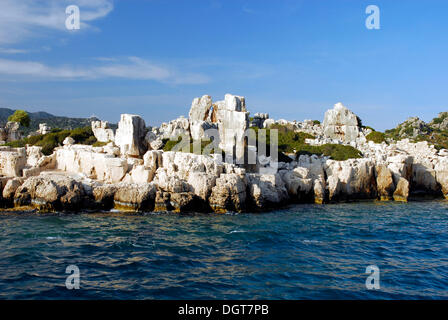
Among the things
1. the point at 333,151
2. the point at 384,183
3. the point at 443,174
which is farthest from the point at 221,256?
the point at 333,151

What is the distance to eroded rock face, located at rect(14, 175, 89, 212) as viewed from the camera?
25.4m

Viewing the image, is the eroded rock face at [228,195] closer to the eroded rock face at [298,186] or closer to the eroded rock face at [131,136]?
the eroded rock face at [298,186]

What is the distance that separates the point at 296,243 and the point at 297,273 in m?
4.62

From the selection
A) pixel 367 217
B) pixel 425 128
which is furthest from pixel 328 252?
pixel 425 128

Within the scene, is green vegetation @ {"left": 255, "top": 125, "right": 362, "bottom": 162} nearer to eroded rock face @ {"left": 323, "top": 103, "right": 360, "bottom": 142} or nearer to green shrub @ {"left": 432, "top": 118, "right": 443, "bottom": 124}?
eroded rock face @ {"left": 323, "top": 103, "right": 360, "bottom": 142}

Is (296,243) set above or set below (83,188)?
below

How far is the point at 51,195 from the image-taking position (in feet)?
83.4

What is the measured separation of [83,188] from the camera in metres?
27.1

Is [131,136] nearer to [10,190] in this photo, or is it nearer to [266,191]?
[10,190]

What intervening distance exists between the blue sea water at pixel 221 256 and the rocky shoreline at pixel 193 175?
2055mm

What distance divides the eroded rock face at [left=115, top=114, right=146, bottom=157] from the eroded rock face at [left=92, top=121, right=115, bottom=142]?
8062 millimetres

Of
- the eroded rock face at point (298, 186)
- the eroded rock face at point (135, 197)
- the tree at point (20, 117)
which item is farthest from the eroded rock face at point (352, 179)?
the tree at point (20, 117)

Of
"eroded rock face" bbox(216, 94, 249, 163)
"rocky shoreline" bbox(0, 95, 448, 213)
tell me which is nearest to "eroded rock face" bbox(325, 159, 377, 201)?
"rocky shoreline" bbox(0, 95, 448, 213)

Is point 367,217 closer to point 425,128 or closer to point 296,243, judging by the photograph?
point 296,243
